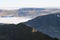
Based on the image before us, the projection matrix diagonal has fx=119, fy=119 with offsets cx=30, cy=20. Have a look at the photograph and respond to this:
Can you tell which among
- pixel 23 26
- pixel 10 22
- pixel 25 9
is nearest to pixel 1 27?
pixel 10 22

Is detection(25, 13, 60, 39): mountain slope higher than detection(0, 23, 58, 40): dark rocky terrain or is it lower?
higher

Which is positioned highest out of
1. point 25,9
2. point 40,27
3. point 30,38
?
point 25,9

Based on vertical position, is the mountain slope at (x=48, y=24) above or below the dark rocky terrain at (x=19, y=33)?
above

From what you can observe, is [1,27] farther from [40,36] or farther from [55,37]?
[55,37]

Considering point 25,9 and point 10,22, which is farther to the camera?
point 25,9
